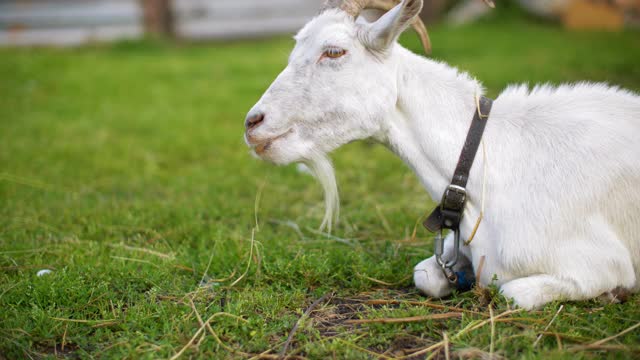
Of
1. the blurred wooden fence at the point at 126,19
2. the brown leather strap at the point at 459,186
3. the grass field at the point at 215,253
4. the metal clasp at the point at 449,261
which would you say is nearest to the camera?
the grass field at the point at 215,253

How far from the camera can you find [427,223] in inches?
115

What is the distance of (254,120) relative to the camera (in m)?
2.85

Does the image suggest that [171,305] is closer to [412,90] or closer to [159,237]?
[159,237]

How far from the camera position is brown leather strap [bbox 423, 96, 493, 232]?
2832 mm

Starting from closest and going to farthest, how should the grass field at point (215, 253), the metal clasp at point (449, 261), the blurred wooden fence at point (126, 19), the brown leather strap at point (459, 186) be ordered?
the grass field at point (215, 253) → the brown leather strap at point (459, 186) → the metal clasp at point (449, 261) → the blurred wooden fence at point (126, 19)

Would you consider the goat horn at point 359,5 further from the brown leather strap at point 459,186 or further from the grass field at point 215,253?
the grass field at point 215,253

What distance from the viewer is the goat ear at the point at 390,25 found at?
8.73ft

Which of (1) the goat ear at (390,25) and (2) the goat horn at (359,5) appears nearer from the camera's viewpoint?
(1) the goat ear at (390,25)

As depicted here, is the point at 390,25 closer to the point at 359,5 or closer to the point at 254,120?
the point at 359,5

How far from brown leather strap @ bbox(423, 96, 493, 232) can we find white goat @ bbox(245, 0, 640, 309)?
0.13 feet

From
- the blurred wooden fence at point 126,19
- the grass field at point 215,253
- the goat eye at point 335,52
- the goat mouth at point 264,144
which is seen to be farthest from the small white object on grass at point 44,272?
the blurred wooden fence at point 126,19

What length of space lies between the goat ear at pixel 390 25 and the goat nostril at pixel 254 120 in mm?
567

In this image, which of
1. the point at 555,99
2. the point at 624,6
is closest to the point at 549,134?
the point at 555,99

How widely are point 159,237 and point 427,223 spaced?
1807 millimetres
